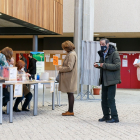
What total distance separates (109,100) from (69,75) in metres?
1.18

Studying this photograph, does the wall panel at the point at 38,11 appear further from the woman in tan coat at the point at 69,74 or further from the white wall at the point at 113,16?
the woman in tan coat at the point at 69,74

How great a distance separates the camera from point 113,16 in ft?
46.2

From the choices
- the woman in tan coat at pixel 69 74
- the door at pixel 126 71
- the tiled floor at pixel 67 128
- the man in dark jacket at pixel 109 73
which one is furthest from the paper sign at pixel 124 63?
the man in dark jacket at pixel 109 73

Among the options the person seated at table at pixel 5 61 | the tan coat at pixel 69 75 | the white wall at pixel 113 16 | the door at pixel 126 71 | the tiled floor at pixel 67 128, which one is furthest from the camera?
the door at pixel 126 71

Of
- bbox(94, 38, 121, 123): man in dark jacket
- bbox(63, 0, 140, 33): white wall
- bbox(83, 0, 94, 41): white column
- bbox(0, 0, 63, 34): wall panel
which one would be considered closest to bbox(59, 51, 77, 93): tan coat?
bbox(94, 38, 121, 123): man in dark jacket

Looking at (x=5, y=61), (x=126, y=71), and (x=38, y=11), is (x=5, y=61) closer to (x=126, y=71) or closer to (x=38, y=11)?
→ (x=38, y=11)

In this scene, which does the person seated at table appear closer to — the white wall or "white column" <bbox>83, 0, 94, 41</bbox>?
"white column" <bbox>83, 0, 94, 41</bbox>

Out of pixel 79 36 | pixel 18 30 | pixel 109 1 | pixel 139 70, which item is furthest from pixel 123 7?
pixel 139 70

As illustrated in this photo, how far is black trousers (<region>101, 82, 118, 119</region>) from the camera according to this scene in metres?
5.21

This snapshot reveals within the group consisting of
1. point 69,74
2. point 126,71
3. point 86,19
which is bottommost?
point 126,71

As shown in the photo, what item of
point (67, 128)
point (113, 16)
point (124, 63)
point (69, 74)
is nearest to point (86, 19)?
point (113, 16)

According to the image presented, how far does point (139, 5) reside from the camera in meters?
14.0

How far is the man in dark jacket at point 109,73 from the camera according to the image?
515 cm

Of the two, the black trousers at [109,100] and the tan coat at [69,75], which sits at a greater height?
the tan coat at [69,75]
